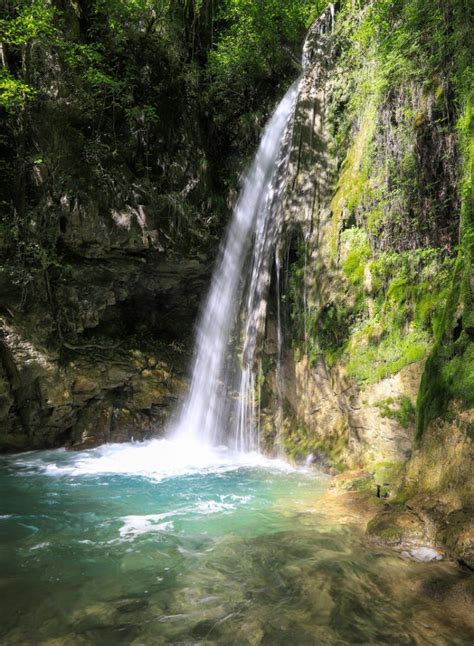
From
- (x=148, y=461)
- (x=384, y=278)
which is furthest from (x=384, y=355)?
(x=148, y=461)

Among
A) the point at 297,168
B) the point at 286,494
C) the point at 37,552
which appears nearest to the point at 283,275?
the point at 297,168

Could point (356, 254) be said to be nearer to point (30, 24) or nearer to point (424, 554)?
point (424, 554)

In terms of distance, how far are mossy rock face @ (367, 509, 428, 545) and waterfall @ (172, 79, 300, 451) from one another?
4991 millimetres

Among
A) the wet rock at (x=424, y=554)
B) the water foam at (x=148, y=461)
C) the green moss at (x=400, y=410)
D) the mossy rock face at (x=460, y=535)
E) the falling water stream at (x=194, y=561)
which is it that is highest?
the green moss at (x=400, y=410)

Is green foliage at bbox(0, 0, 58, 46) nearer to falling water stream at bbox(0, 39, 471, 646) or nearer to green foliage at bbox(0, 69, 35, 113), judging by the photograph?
green foliage at bbox(0, 69, 35, 113)

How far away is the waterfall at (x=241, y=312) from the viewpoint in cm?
1027

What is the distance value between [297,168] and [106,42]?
663 cm

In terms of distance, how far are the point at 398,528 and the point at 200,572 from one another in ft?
6.77

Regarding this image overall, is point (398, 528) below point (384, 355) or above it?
below

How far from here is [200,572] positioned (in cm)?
422

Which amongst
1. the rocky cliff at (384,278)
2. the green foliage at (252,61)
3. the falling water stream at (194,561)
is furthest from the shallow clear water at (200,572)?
the green foliage at (252,61)

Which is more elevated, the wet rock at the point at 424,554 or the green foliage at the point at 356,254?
the green foliage at the point at 356,254

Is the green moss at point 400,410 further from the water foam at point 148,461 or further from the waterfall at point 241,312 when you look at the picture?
the waterfall at point 241,312

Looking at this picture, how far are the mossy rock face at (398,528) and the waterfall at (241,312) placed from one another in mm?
4991
